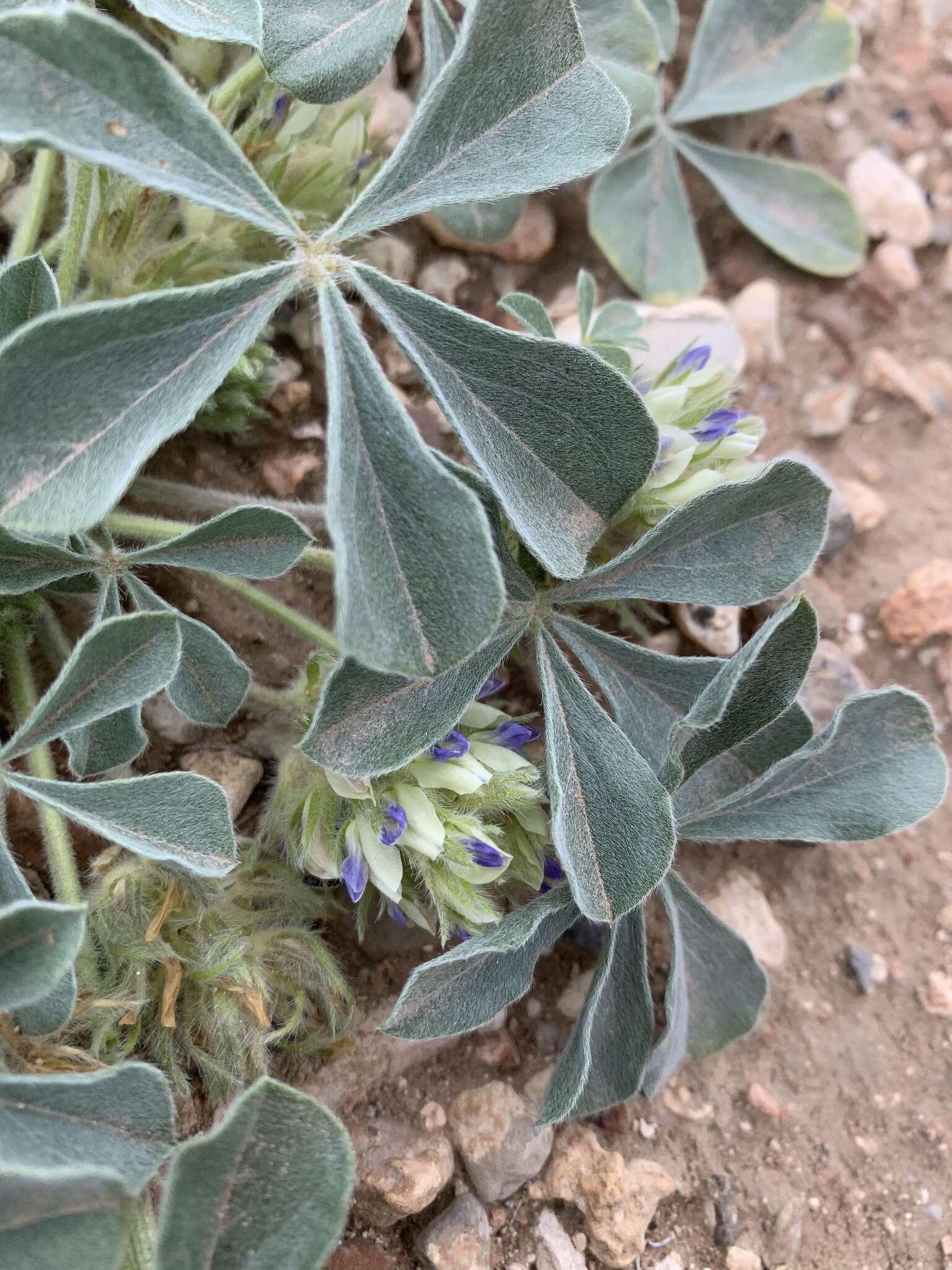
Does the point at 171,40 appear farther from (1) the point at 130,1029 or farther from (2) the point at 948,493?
(2) the point at 948,493

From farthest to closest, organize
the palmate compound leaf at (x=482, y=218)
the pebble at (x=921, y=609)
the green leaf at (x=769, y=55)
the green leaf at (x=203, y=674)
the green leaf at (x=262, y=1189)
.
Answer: the green leaf at (x=769, y=55)
the pebble at (x=921, y=609)
the palmate compound leaf at (x=482, y=218)
the green leaf at (x=203, y=674)
the green leaf at (x=262, y=1189)

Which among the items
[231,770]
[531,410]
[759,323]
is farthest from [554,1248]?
[759,323]

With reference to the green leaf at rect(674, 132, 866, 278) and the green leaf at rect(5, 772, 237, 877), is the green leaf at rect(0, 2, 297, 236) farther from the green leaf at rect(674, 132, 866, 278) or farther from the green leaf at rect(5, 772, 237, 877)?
the green leaf at rect(674, 132, 866, 278)

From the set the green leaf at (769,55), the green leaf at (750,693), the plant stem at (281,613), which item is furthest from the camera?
the green leaf at (769,55)

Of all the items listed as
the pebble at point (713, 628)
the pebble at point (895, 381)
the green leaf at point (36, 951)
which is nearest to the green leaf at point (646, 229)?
the pebble at point (895, 381)

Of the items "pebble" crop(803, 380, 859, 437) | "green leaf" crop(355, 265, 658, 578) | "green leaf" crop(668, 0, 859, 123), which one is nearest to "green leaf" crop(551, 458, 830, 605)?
Result: "green leaf" crop(355, 265, 658, 578)

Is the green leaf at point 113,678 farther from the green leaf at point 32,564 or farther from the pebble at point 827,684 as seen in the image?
the pebble at point 827,684

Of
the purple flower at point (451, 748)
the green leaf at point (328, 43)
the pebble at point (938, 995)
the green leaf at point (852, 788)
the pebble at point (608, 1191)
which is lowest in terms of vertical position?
the pebble at point (938, 995)

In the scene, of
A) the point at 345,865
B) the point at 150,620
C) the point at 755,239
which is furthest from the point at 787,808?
the point at 755,239
